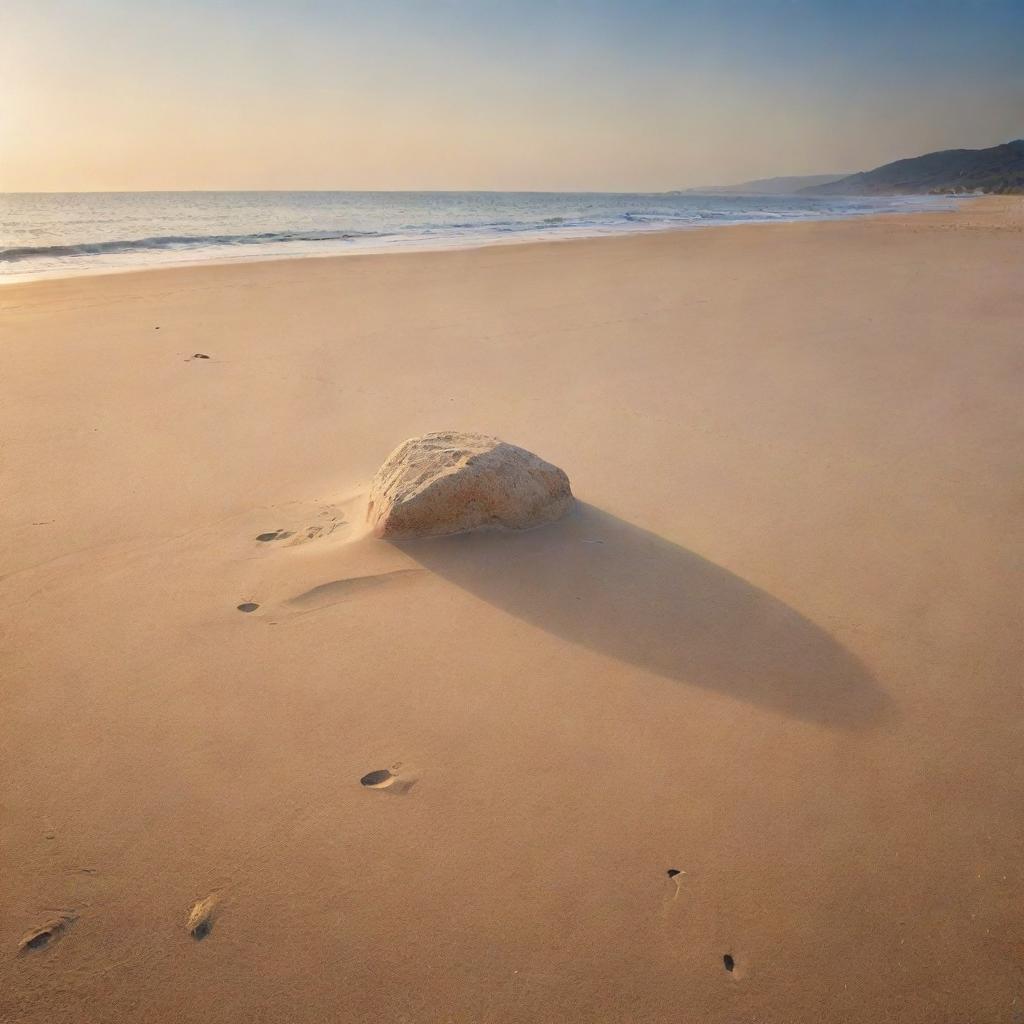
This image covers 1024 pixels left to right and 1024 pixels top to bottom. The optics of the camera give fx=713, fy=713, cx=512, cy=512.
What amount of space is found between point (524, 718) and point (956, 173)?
354ft

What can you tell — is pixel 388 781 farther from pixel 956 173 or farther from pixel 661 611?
pixel 956 173

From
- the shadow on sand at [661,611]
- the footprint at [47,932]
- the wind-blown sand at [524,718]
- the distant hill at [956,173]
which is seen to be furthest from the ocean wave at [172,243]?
the distant hill at [956,173]

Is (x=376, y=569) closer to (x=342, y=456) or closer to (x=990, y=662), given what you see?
(x=342, y=456)

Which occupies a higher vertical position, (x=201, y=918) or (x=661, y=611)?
(x=661, y=611)

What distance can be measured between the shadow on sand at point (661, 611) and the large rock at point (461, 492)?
7cm

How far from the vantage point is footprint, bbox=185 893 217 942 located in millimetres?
1504

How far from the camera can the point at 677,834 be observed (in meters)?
1.72

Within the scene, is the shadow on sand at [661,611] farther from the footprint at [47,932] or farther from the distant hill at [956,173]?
the distant hill at [956,173]

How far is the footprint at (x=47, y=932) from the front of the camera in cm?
148

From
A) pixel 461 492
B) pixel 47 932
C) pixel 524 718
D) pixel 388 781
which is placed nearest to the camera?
pixel 47 932

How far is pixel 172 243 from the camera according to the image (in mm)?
16828

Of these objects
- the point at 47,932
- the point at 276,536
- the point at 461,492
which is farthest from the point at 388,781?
the point at 276,536

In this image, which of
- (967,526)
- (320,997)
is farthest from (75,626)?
(967,526)

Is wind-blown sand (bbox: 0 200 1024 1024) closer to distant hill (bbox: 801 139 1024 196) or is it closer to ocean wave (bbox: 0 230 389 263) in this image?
ocean wave (bbox: 0 230 389 263)
